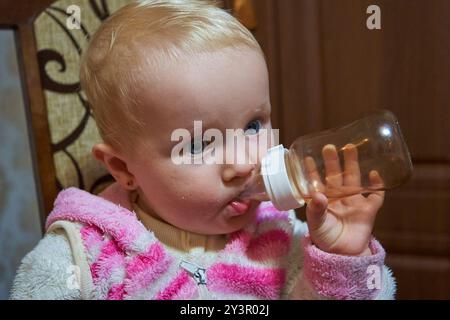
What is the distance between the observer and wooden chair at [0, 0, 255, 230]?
2.38 ft

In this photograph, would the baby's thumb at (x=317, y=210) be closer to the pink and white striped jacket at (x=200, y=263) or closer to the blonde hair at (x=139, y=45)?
the pink and white striped jacket at (x=200, y=263)

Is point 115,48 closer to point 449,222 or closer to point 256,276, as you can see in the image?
point 256,276

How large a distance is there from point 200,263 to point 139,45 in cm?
30

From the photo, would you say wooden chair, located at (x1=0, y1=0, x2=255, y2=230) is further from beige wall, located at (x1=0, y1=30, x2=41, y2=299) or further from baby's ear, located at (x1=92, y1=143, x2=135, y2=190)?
beige wall, located at (x1=0, y1=30, x2=41, y2=299)

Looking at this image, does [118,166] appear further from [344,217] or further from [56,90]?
[344,217]

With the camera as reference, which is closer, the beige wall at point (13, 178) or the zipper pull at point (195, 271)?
the zipper pull at point (195, 271)

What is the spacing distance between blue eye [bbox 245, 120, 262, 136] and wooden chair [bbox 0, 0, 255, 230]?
0.30 metres

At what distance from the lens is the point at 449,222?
1065mm

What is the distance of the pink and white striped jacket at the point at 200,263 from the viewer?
595 millimetres

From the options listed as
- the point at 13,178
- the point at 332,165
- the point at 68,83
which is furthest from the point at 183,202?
the point at 13,178

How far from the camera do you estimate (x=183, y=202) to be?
60 centimetres

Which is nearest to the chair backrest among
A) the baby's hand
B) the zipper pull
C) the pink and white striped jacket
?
the pink and white striped jacket

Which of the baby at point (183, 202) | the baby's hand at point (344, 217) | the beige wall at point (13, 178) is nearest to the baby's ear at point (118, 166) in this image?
the baby at point (183, 202)

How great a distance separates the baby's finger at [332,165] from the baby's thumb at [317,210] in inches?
1.9
